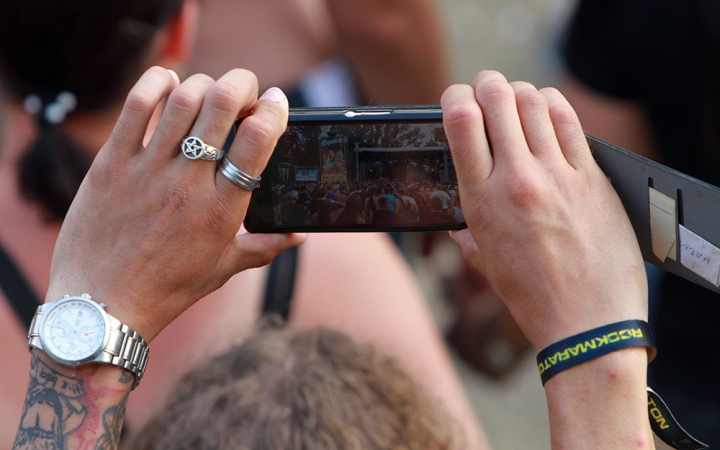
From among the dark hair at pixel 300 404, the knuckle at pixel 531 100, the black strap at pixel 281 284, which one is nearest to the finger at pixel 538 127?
the knuckle at pixel 531 100

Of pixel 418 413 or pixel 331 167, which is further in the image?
pixel 418 413

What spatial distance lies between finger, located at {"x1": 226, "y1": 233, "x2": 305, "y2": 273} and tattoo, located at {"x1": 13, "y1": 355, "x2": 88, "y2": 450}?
23cm

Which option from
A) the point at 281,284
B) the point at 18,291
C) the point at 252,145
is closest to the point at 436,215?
the point at 252,145

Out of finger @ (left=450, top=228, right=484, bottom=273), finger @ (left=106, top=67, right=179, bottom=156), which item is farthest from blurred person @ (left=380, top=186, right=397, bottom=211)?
finger @ (left=106, top=67, right=179, bottom=156)

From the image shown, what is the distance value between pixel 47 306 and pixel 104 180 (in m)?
0.15

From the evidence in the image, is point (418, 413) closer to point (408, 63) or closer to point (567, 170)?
point (567, 170)

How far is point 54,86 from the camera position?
1.39 meters

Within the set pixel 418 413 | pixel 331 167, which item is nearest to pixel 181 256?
pixel 331 167

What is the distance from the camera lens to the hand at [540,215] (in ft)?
1.97

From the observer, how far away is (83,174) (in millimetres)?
1400

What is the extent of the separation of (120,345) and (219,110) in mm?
281

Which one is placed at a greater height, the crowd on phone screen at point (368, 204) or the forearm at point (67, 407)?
the crowd on phone screen at point (368, 204)

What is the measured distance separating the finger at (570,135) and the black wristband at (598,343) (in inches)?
7.1

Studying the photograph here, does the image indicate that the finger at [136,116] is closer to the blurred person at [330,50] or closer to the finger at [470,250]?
the finger at [470,250]
